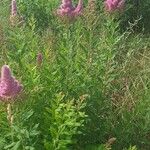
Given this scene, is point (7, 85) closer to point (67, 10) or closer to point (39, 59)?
point (39, 59)

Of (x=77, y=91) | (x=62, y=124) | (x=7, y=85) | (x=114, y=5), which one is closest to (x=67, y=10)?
(x=114, y=5)

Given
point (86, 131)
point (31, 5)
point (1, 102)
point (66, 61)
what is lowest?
point (86, 131)

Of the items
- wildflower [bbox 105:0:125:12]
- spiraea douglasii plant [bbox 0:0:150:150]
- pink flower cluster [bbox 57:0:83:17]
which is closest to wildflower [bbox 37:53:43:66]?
spiraea douglasii plant [bbox 0:0:150:150]

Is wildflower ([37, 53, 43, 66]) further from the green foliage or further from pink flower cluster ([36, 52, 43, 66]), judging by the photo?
the green foliage

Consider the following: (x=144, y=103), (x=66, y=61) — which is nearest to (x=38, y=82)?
(x=66, y=61)

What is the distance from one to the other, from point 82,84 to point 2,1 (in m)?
3.73

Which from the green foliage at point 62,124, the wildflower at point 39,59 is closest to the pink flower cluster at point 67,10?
the wildflower at point 39,59

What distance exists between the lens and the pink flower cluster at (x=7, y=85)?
2816 mm

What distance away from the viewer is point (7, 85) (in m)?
2.84

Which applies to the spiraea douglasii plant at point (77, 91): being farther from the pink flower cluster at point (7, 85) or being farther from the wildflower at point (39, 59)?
the pink flower cluster at point (7, 85)

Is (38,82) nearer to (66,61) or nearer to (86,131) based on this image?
(66,61)

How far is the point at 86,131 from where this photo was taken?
4012 millimetres

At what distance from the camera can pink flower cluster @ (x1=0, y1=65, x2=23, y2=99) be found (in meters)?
2.82

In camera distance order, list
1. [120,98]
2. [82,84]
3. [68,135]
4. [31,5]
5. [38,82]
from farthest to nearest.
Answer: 1. [31,5]
2. [120,98]
3. [82,84]
4. [38,82]
5. [68,135]
